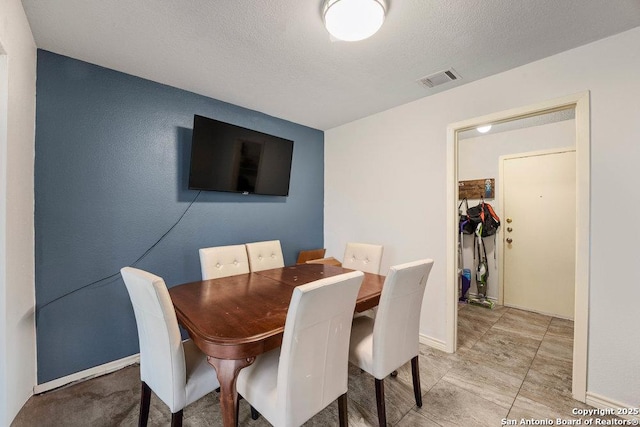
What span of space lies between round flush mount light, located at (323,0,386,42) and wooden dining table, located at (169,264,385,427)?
157 cm

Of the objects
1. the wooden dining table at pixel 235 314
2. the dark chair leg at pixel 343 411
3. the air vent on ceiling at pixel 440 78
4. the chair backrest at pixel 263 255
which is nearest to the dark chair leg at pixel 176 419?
the wooden dining table at pixel 235 314

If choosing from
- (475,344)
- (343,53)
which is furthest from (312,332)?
(475,344)

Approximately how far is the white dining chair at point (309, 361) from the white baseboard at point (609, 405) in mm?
1717

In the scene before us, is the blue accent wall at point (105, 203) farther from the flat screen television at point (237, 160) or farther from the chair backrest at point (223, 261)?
the chair backrest at point (223, 261)

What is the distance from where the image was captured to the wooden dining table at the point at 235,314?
1.14 m

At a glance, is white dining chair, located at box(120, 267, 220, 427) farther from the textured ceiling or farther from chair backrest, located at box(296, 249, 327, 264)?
chair backrest, located at box(296, 249, 327, 264)

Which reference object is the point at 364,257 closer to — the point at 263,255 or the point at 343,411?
A: the point at 263,255

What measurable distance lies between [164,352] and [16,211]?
1268mm

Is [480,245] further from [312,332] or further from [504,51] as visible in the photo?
[312,332]

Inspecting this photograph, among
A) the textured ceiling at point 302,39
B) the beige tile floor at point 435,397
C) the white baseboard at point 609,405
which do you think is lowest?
the beige tile floor at point 435,397

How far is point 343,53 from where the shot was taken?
6.28 ft

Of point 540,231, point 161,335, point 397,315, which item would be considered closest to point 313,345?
point 397,315

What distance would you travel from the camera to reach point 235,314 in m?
1.42

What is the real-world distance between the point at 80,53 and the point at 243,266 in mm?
2020
